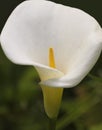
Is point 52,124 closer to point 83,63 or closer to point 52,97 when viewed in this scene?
point 52,97

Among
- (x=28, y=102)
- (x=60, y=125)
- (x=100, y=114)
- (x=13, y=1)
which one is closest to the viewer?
(x=60, y=125)

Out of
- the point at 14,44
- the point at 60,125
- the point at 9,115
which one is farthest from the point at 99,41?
the point at 9,115

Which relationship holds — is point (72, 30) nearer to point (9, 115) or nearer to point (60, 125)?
point (60, 125)

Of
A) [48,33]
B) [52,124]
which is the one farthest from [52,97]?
[48,33]

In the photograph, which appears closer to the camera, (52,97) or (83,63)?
(83,63)

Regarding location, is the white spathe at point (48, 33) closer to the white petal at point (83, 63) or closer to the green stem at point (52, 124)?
the white petal at point (83, 63)

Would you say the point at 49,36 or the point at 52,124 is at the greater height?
the point at 49,36

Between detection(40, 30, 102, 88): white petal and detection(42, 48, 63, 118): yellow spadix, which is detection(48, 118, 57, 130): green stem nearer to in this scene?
detection(42, 48, 63, 118): yellow spadix

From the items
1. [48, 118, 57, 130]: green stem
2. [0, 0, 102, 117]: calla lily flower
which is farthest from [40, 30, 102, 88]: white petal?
[48, 118, 57, 130]: green stem
